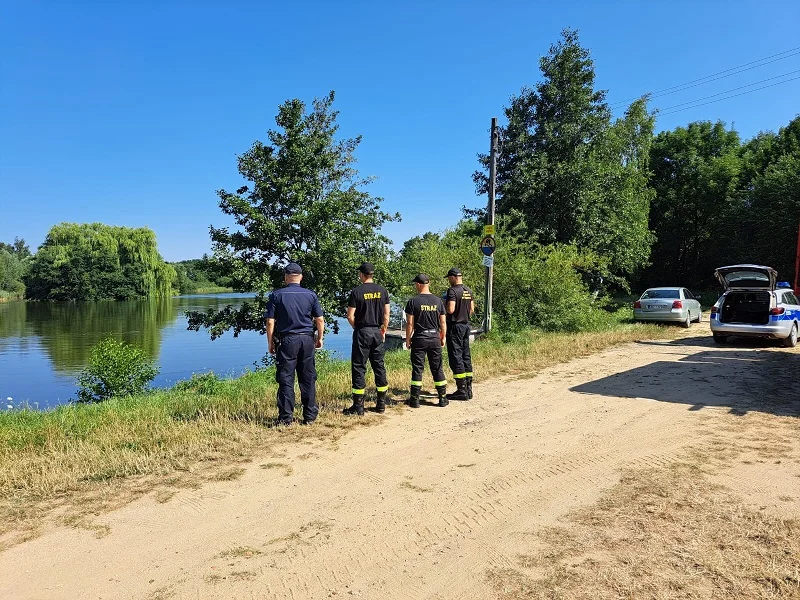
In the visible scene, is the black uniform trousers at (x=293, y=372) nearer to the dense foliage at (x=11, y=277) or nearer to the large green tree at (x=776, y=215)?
the large green tree at (x=776, y=215)

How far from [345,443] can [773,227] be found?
125 feet

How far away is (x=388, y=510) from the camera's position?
402 centimetres

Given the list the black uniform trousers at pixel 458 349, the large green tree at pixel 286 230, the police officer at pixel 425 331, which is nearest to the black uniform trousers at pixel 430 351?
the police officer at pixel 425 331

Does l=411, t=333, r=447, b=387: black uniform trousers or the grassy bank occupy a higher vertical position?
l=411, t=333, r=447, b=387: black uniform trousers

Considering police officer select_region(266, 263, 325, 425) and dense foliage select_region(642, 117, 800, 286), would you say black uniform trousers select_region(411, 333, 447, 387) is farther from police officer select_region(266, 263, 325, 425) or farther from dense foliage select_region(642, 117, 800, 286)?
dense foliage select_region(642, 117, 800, 286)

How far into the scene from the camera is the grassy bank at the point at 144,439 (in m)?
4.46

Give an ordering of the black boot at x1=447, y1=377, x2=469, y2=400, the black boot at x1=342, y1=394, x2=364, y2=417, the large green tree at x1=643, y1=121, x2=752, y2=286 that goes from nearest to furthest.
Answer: the black boot at x1=342, y1=394, x2=364, y2=417
the black boot at x1=447, y1=377, x2=469, y2=400
the large green tree at x1=643, y1=121, x2=752, y2=286

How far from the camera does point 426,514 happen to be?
395cm

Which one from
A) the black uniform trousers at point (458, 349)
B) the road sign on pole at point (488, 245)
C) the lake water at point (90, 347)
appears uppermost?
the road sign on pole at point (488, 245)

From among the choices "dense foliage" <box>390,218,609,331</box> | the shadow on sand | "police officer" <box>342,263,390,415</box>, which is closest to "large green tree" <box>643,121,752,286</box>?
"dense foliage" <box>390,218,609,331</box>

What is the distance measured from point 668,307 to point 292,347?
1725cm

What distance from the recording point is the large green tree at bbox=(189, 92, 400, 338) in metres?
13.7

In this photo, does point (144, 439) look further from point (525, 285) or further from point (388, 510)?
point (525, 285)

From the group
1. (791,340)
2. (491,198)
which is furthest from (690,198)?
(491,198)
